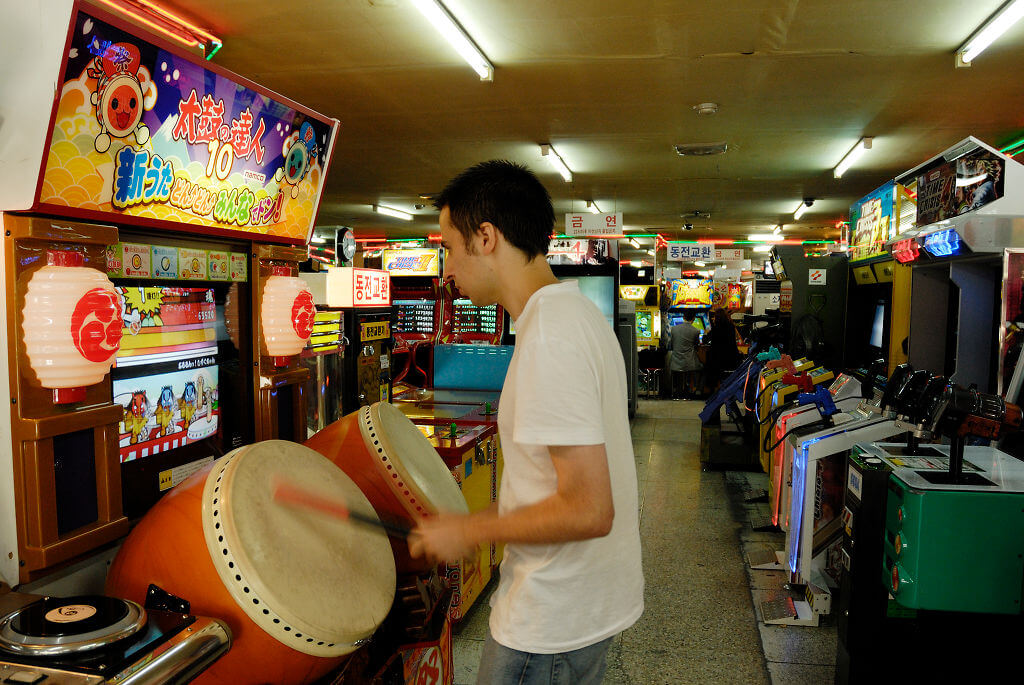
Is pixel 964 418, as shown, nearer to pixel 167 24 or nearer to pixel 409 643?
pixel 409 643

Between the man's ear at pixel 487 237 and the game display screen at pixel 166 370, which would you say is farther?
the game display screen at pixel 166 370

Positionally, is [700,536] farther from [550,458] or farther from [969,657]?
[550,458]

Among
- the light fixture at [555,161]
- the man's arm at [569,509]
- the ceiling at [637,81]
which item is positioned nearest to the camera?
the man's arm at [569,509]

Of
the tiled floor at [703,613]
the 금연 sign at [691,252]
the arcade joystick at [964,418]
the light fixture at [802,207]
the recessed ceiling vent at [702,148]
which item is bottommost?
the tiled floor at [703,613]

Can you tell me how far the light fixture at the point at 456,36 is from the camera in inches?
170

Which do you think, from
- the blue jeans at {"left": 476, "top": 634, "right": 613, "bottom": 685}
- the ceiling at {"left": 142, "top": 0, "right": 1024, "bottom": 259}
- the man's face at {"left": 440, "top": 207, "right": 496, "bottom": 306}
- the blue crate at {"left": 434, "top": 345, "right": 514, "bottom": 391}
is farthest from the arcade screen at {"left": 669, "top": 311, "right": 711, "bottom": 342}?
the blue jeans at {"left": 476, "top": 634, "right": 613, "bottom": 685}

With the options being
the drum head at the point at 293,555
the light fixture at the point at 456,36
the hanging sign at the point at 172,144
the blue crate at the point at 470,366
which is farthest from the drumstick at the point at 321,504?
the light fixture at the point at 456,36

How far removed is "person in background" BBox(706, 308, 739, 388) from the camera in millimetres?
9719

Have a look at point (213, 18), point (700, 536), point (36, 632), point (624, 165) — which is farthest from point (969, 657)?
point (624, 165)

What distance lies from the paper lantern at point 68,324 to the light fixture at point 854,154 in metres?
8.21

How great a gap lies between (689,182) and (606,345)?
10255 mm

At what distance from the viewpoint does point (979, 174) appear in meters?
3.49

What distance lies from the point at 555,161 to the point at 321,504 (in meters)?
8.03

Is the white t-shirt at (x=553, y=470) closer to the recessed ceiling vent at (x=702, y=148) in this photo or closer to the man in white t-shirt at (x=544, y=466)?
the man in white t-shirt at (x=544, y=466)
